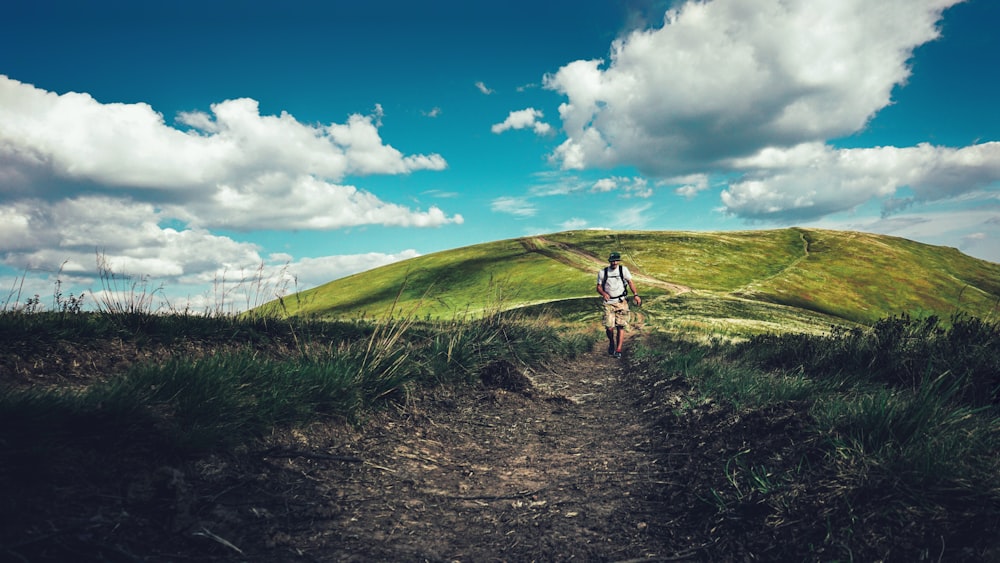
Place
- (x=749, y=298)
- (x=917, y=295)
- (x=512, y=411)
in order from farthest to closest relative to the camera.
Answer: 1. (x=917, y=295)
2. (x=749, y=298)
3. (x=512, y=411)

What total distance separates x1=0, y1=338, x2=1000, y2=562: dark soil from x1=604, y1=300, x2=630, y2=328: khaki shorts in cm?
928

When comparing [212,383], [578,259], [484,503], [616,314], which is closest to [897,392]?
[484,503]

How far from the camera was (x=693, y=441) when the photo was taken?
496cm

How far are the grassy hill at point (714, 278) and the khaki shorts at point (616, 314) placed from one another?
2023cm

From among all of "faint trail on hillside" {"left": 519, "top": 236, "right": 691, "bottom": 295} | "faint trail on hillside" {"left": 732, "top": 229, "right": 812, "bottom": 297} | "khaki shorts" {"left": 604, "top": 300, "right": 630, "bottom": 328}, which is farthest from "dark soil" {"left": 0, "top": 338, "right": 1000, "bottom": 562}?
"faint trail on hillside" {"left": 732, "top": 229, "right": 812, "bottom": 297}

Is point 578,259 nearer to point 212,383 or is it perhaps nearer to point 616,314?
point 616,314

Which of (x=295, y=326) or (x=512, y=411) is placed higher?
(x=295, y=326)

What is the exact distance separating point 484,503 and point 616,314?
37.8ft

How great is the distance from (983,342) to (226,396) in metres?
10.2

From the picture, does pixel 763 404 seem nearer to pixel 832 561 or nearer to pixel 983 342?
pixel 832 561

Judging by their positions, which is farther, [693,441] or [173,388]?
[693,441]

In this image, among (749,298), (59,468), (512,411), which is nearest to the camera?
(59,468)

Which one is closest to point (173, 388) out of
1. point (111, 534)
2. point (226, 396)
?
point (226, 396)

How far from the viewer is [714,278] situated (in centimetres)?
6488
